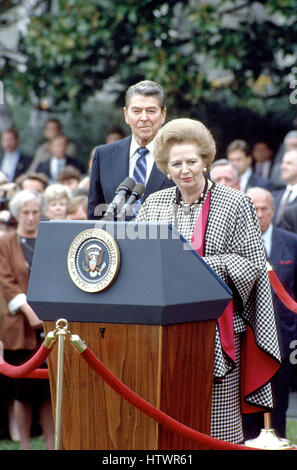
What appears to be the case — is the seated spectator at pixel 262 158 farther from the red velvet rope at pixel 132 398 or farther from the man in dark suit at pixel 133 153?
the red velvet rope at pixel 132 398

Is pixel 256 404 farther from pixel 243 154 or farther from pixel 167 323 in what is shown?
pixel 243 154

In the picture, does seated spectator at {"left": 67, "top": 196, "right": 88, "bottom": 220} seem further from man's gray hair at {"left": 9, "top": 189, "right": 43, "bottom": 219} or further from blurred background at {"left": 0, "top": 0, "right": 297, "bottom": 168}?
blurred background at {"left": 0, "top": 0, "right": 297, "bottom": 168}

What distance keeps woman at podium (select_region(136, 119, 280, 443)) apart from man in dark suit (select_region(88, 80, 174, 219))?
2.16ft

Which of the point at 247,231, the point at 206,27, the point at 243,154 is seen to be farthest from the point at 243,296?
the point at 206,27

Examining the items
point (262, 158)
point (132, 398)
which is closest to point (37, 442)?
point (132, 398)

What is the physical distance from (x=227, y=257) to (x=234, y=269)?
0.07 metres

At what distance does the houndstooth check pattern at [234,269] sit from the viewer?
4254 mm

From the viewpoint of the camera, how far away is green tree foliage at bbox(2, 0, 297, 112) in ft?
36.4

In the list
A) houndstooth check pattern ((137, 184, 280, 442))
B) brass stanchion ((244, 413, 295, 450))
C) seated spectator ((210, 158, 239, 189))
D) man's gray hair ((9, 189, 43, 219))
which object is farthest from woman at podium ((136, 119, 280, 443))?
seated spectator ((210, 158, 239, 189))

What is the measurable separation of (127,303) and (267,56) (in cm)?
831

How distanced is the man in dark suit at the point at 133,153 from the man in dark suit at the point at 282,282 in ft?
7.16

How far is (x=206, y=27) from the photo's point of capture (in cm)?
1099

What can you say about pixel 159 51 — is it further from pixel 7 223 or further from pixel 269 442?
pixel 269 442

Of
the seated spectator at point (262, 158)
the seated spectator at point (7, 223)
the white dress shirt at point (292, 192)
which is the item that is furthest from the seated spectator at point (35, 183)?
the seated spectator at point (262, 158)
